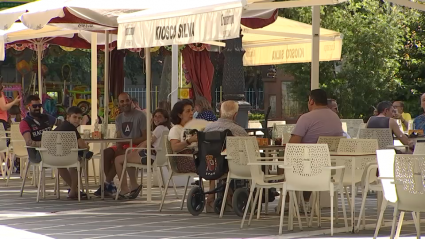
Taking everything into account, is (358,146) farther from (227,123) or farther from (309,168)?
(227,123)

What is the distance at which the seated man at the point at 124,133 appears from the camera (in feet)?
42.2

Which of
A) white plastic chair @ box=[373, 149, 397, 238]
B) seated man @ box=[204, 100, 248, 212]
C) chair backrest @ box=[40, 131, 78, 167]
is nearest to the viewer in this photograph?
white plastic chair @ box=[373, 149, 397, 238]

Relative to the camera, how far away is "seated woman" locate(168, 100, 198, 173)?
424 inches

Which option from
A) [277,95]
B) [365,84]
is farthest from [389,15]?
[277,95]

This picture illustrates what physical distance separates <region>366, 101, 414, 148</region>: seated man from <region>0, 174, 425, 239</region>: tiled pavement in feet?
3.00

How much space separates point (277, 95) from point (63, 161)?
1102 inches

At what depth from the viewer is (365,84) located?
86.7 feet

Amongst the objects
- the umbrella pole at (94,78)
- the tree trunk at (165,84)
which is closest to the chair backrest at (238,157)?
the umbrella pole at (94,78)

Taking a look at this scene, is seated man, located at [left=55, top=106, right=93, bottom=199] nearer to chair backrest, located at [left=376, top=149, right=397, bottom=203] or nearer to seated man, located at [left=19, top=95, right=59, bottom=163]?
seated man, located at [left=19, top=95, right=59, bottom=163]

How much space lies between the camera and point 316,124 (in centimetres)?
999

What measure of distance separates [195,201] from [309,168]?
89.5 inches

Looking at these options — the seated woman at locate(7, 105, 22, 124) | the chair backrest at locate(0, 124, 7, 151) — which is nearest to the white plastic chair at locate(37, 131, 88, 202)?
the chair backrest at locate(0, 124, 7, 151)

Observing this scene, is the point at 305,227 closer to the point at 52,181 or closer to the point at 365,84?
the point at 52,181

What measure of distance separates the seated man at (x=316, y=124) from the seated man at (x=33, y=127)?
411cm
